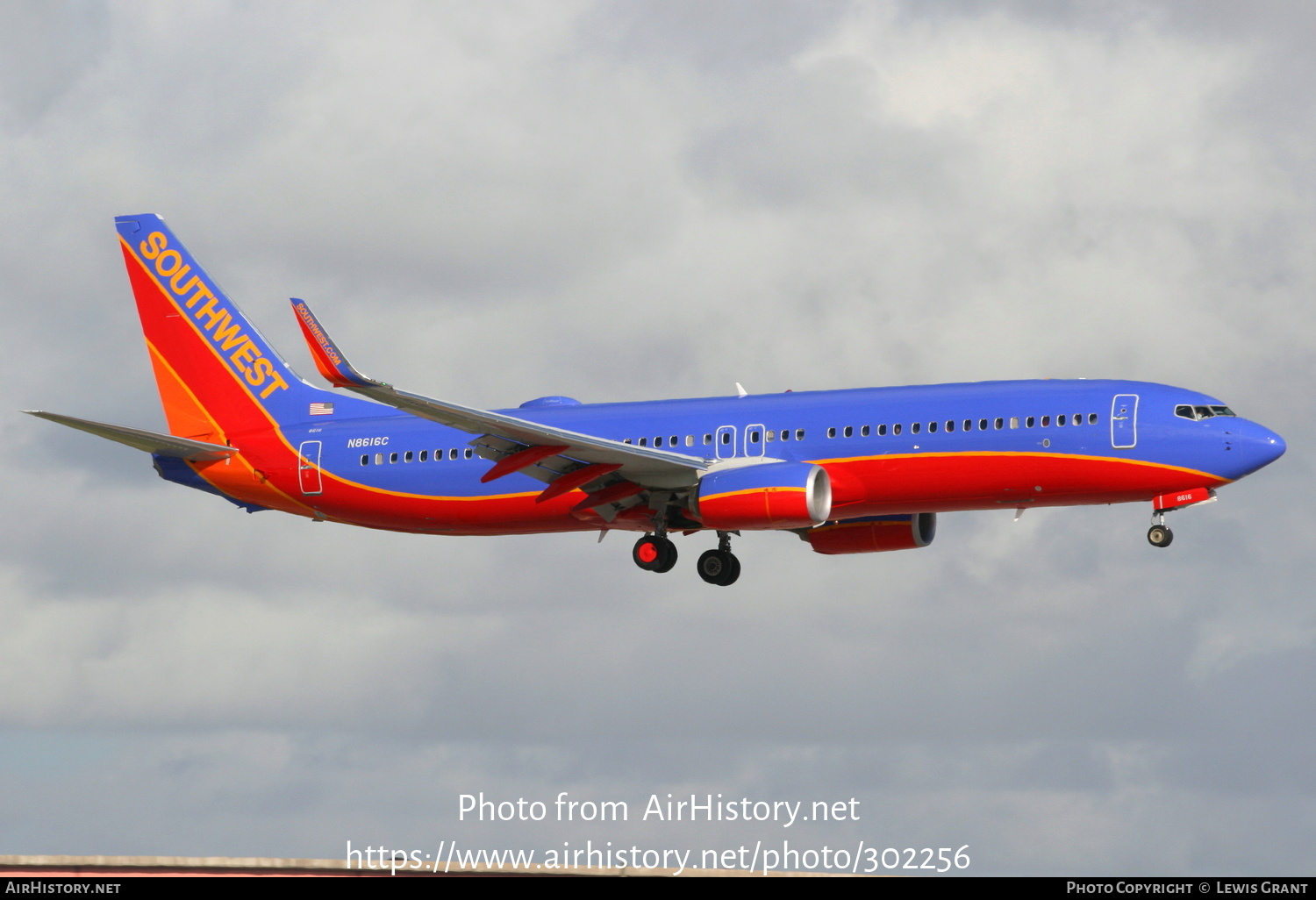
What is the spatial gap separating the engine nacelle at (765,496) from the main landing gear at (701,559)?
4.11 m

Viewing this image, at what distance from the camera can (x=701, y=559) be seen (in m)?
57.2

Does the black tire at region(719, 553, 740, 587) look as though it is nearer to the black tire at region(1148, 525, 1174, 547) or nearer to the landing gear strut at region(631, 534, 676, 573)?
the landing gear strut at region(631, 534, 676, 573)

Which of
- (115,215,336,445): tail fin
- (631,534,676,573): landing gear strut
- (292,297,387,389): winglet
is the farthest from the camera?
(115,215,336,445): tail fin

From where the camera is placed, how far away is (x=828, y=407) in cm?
5269

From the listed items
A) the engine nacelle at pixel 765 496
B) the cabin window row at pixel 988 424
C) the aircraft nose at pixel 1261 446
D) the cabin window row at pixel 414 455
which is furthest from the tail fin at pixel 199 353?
the aircraft nose at pixel 1261 446

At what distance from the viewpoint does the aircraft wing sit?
46.3m

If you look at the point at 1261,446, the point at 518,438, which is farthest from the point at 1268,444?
the point at 518,438

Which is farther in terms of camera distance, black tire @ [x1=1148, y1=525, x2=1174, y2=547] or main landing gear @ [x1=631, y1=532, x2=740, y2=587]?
main landing gear @ [x1=631, y1=532, x2=740, y2=587]

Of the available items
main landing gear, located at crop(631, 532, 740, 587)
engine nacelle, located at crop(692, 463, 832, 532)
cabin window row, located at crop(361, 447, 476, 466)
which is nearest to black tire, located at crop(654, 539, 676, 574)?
main landing gear, located at crop(631, 532, 740, 587)

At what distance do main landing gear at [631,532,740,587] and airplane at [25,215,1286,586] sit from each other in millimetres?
55
